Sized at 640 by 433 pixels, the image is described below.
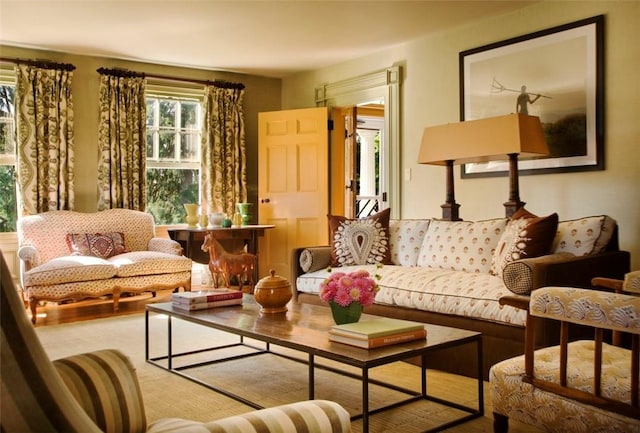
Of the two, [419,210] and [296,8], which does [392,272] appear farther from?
[296,8]

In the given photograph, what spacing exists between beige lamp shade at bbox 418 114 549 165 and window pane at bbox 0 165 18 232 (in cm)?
396

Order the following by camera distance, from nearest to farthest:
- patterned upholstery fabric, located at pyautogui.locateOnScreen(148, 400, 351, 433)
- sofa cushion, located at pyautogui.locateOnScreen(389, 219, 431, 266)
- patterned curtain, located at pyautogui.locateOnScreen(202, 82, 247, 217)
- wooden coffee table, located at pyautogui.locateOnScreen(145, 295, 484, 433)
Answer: patterned upholstery fabric, located at pyautogui.locateOnScreen(148, 400, 351, 433)
wooden coffee table, located at pyautogui.locateOnScreen(145, 295, 484, 433)
sofa cushion, located at pyautogui.locateOnScreen(389, 219, 431, 266)
patterned curtain, located at pyautogui.locateOnScreen(202, 82, 247, 217)

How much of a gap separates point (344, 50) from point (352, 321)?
405 centimetres

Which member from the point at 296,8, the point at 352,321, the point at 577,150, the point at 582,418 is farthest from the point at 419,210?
the point at 582,418

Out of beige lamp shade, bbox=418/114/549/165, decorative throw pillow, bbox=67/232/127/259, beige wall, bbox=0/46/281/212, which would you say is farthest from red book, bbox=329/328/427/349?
beige wall, bbox=0/46/281/212

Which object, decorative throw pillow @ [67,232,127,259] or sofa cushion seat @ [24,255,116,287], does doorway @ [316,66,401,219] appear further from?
sofa cushion seat @ [24,255,116,287]

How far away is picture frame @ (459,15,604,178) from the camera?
4.28 metres

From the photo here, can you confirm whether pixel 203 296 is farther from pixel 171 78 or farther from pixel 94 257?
pixel 171 78

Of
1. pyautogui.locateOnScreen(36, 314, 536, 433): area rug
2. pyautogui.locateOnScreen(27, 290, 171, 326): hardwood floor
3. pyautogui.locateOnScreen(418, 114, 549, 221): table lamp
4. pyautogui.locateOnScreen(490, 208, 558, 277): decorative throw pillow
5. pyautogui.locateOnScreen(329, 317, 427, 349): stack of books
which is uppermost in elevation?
pyautogui.locateOnScreen(418, 114, 549, 221): table lamp

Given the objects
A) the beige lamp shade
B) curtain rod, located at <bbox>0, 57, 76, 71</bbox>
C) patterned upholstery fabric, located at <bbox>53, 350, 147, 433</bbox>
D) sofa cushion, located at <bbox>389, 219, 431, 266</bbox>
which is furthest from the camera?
curtain rod, located at <bbox>0, 57, 76, 71</bbox>

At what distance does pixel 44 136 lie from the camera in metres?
5.82

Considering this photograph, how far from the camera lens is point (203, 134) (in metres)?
6.88

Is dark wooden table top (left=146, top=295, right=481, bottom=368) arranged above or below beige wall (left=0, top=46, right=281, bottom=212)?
below

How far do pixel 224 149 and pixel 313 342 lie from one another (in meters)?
4.88
